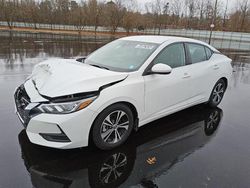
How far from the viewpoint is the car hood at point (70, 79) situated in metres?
2.80

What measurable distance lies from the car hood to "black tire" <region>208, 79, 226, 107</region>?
2652 mm

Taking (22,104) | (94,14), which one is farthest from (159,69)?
(94,14)

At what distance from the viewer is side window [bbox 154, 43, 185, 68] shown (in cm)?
367

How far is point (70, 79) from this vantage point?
2951 mm

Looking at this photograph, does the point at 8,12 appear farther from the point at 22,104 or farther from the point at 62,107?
the point at 62,107

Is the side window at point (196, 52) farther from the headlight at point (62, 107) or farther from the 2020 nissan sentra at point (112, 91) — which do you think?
the headlight at point (62, 107)

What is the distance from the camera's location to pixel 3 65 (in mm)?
8586

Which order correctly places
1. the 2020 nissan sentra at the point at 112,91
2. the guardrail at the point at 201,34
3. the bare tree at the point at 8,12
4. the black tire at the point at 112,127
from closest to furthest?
the 2020 nissan sentra at the point at 112,91 < the black tire at the point at 112,127 < the guardrail at the point at 201,34 < the bare tree at the point at 8,12

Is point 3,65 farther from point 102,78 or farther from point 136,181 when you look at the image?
point 136,181

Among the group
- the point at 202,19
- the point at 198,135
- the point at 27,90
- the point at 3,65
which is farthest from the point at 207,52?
the point at 202,19

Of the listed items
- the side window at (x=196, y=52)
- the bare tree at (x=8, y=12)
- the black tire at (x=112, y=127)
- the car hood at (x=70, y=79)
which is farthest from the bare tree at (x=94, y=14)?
the black tire at (x=112, y=127)

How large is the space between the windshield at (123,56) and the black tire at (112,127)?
67 centimetres

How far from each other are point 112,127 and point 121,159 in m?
0.46

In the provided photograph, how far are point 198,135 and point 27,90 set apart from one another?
2872mm
